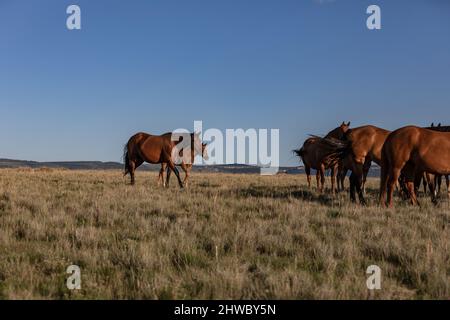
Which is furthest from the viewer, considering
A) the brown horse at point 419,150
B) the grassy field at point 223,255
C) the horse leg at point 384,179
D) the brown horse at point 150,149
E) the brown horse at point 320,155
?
the brown horse at point 150,149

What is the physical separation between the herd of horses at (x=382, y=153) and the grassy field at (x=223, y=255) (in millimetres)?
1433

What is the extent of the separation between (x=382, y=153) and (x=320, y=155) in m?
5.33

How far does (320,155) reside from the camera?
14758 mm

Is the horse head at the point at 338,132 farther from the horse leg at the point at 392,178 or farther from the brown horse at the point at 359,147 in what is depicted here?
the horse leg at the point at 392,178

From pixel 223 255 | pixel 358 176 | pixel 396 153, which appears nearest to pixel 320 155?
pixel 358 176

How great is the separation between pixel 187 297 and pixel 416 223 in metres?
5.17

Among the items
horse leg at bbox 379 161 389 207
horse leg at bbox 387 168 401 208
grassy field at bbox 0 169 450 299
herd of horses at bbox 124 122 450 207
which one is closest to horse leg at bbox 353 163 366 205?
herd of horses at bbox 124 122 450 207

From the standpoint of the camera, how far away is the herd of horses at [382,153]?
8828mm

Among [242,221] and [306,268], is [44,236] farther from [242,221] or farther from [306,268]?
[306,268]

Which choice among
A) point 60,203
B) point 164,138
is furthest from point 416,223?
point 164,138

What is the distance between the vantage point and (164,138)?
1628 cm

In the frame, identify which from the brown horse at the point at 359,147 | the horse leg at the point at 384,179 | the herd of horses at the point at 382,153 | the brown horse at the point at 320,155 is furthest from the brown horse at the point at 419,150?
the brown horse at the point at 320,155

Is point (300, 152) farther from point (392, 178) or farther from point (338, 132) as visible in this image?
point (392, 178)

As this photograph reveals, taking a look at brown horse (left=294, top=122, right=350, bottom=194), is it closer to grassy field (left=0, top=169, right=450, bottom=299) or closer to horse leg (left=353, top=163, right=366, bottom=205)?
horse leg (left=353, top=163, right=366, bottom=205)
